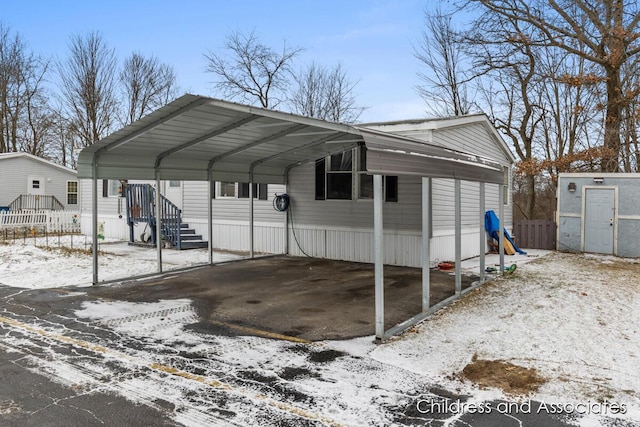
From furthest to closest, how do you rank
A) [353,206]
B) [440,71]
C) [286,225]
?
[440,71]
[286,225]
[353,206]

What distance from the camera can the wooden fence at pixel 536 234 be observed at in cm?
1296

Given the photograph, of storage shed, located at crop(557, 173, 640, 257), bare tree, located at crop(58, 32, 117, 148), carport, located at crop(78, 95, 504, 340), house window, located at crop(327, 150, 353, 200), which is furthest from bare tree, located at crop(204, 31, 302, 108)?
storage shed, located at crop(557, 173, 640, 257)

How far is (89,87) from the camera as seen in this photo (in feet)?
85.3

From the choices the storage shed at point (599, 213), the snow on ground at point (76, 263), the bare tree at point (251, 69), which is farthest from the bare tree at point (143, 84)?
the storage shed at point (599, 213)

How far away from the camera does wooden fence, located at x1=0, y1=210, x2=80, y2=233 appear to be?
17.0 m

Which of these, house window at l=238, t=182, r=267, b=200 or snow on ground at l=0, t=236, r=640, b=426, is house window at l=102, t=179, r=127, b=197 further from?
snow on ground at l=0, t=236, r=640, b=426

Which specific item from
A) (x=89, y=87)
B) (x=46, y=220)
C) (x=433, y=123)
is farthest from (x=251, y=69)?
(x=433, y=123)

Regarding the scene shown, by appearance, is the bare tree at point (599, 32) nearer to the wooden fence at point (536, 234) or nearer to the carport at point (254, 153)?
the wooden fence at point (536, 234)

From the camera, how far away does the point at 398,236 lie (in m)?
9.69

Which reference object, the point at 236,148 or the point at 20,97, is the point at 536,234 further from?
the point at 20,97

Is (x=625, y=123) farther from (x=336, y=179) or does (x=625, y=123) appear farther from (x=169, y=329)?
(x=169, y=329)

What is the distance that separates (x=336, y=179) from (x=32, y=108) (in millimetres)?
26019

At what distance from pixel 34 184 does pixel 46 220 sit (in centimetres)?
790

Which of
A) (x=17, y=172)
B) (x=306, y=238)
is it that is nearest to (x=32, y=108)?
(x=17, y=172)
